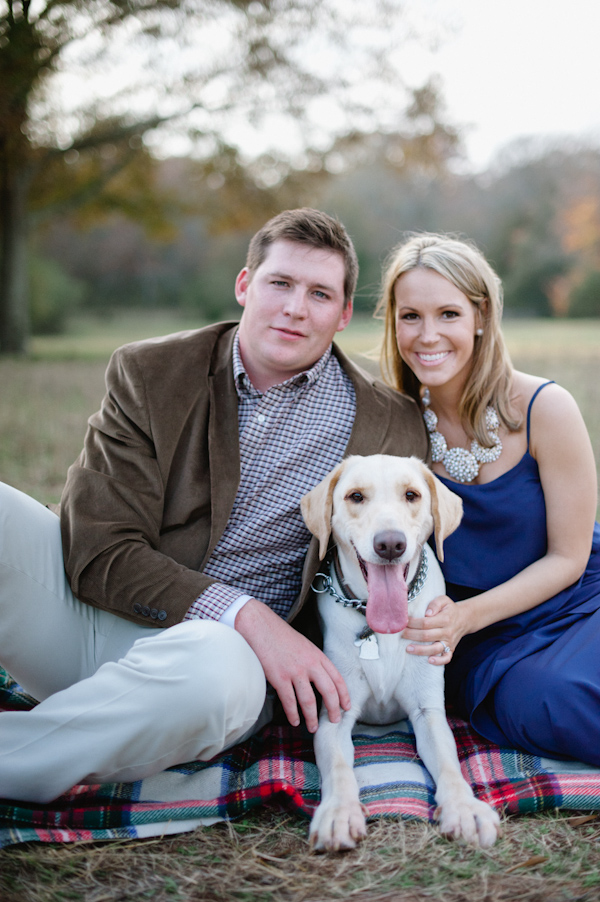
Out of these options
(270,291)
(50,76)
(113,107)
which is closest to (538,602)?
(270,291)

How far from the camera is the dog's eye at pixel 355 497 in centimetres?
237

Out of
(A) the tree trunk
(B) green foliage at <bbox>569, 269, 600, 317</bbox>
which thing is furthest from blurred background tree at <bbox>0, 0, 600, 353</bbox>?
(B) green foliage at <bbox>569, 269, 600, 317</bbox>

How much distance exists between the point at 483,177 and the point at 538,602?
28781mm

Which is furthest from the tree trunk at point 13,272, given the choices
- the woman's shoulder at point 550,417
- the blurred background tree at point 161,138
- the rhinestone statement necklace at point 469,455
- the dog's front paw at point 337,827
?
the dog's front paw at point 337,827

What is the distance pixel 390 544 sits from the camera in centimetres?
218

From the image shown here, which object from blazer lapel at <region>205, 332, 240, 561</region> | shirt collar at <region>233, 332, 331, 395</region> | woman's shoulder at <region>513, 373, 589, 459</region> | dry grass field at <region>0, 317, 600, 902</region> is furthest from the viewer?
shirt collar at <region>233, 332, 331, 395</region>

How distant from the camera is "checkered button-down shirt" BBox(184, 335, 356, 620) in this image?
265cm

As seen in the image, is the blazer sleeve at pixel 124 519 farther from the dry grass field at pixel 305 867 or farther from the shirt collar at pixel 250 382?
the dry grass field at pixel 305 867

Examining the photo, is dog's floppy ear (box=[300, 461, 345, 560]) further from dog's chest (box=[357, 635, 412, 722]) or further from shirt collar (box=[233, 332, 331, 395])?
shirt collar (box=[233, 332, 331, 395])

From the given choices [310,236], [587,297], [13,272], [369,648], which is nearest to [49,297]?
[13,272]

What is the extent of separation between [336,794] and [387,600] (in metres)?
0.58

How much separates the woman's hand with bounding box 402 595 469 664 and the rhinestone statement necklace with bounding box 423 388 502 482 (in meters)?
0.61

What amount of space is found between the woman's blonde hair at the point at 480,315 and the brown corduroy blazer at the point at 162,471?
0.82 ft

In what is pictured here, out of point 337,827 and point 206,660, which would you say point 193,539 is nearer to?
point 206,660
